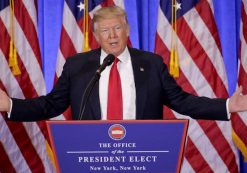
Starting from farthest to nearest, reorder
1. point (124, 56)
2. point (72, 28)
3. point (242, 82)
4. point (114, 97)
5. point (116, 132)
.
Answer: point (72, 28), point (242, 82), point (124, 56), point (114, 97), point (116, 132)

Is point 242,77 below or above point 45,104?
below

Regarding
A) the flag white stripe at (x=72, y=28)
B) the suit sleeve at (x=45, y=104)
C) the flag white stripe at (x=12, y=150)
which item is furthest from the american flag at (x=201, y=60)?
the suit sleeve at (x=45, y=104)

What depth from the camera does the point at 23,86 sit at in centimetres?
324

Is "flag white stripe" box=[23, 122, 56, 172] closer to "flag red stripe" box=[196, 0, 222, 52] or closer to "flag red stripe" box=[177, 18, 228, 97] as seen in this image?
"flag red stripe" box=[177, 18, 228, 97]

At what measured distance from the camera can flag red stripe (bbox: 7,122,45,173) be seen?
3215 mm

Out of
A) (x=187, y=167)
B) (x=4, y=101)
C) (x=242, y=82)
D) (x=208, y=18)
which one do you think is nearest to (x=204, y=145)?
(x=187, y=167)

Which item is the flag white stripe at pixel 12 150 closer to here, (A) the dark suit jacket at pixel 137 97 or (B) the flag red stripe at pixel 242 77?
(A) the dark suit jacket at pixel 137 97

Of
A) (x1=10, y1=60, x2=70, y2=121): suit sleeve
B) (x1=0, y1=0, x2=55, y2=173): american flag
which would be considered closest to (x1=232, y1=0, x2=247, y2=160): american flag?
(x1=0, y1=0, x2=55, y2=173): american flag

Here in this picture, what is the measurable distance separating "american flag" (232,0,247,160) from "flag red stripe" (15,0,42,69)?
5.02 ft

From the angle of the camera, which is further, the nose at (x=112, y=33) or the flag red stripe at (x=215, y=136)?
the flag red stripe at (x=215, y=136)

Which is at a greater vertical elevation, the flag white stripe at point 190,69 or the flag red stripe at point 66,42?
the flag red stripe at point 66,42

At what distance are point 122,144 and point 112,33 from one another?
28.2 inches

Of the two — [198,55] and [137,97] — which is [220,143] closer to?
[198,55]

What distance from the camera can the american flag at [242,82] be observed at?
10.5 ft
